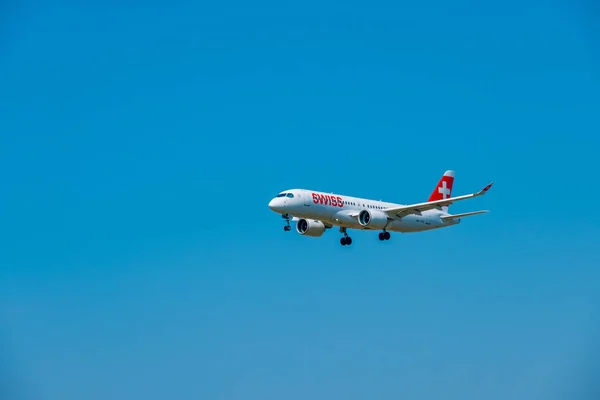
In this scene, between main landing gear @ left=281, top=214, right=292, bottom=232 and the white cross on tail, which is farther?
the white cross on tail

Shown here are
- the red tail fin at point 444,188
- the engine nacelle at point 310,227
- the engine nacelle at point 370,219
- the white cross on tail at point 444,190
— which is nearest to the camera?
the engine nacelle at point 370,219

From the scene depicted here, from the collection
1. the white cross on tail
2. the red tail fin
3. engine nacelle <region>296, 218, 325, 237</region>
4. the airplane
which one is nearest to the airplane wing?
the airplane

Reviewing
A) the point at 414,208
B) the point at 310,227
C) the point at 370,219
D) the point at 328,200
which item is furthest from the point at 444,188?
the point at 328,200

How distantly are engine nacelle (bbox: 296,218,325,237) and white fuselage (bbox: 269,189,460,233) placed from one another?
2.42m

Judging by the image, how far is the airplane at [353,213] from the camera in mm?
74625

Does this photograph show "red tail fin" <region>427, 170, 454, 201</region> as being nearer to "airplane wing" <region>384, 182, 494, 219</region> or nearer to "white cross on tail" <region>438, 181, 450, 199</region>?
"white cross on tail" <region>438, 181, 450, 199</region>

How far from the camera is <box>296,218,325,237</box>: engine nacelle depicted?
79938 millimetres

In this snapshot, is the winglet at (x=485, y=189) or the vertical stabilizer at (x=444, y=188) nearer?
the winglet at (x=485, y=189)

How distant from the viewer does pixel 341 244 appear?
80.9 m

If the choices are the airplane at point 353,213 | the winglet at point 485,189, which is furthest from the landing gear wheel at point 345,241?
the winglet at point 485,189

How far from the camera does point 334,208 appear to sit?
251 ft

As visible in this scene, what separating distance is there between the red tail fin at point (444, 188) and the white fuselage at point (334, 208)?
10174mm

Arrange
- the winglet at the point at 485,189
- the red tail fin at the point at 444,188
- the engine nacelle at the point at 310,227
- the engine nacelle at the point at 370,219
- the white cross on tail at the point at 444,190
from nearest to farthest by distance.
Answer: the winglet at the point at 485,189
the engine nacelle at the point at 370,219
the engine nacelle at the point at 310,227
the red tail fin at the point at 444,188
the white cross on tail at the point at 444,190

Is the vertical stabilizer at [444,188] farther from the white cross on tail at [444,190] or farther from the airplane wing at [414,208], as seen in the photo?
the airplane wing at [414,208]
